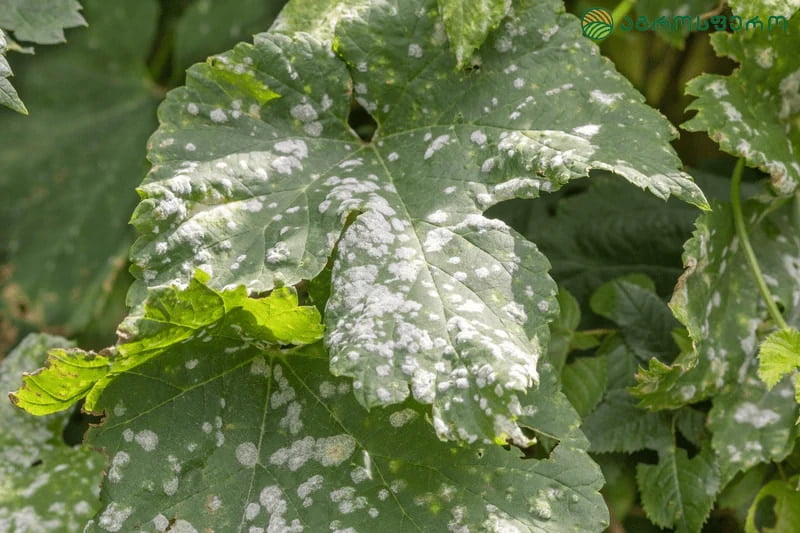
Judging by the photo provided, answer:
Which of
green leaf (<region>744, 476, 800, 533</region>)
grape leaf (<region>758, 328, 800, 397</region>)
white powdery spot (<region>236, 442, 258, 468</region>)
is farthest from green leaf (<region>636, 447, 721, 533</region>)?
white powdery spot (<region>236, 442, 258, 468</region>)

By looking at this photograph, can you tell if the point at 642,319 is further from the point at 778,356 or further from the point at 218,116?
the point at 218,116

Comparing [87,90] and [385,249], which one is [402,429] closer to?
[385,249]

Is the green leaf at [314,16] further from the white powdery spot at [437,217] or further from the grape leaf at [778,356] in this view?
the grape leaf at [778,356]

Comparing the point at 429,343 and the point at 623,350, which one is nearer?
the point at 429,343

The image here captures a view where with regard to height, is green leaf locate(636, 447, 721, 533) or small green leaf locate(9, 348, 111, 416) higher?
small green leaf locate(9, 348, 111, 416)

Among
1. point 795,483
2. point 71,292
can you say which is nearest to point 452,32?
point 795,483

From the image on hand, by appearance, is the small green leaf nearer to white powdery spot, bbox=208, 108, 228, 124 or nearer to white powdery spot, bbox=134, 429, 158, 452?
white powdery spot, bbox=134, 429, 158, 452
